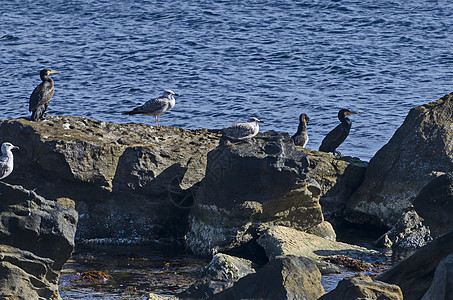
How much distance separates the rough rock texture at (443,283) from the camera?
27.5ft

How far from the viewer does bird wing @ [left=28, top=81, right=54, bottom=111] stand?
633 inches

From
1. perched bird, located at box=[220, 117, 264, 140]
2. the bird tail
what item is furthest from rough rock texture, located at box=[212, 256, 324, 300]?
the bird tail

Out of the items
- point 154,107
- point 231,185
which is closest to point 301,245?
point 231,185

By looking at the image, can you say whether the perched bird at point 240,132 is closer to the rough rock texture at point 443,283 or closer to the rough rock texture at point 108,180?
the rough rock texture at point 108,180

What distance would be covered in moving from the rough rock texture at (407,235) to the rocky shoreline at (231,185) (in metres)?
0.02

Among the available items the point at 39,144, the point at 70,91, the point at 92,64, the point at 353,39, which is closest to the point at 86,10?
the point at 92,64

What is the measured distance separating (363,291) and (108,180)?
709cm

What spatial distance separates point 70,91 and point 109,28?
8.43 metres

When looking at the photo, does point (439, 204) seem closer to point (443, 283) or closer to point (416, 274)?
point (416, 274)

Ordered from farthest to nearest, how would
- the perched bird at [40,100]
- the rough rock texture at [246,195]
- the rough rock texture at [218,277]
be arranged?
1. the perched bird at [40,100]
2. the rough rock texture at [246,195]
3. the rough rock texture at [218,277]

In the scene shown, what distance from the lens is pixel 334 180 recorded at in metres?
16.0

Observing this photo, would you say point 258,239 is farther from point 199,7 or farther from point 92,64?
point 199,7

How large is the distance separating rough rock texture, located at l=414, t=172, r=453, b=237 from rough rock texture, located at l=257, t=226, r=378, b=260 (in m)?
2.01

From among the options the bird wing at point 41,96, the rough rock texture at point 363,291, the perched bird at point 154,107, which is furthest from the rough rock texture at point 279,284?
the perched bird at point 154,107
